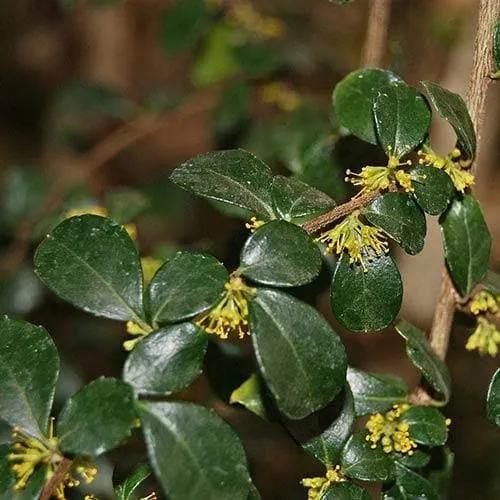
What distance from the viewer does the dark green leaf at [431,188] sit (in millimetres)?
875

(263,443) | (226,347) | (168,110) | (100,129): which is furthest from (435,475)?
(100,129)

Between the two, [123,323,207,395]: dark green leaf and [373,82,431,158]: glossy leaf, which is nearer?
[123,323,207,395]: dark green leaf

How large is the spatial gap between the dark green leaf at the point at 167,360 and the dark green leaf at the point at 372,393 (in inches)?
10.2

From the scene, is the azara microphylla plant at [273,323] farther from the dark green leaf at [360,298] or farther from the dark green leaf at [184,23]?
the dark green leaf at [184,23]

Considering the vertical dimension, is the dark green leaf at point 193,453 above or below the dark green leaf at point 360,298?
below

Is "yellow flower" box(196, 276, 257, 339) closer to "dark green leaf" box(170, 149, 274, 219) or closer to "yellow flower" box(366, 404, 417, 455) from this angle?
"dark green leaf" box(170, 149, 274, 219)

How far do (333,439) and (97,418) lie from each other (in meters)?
0.28

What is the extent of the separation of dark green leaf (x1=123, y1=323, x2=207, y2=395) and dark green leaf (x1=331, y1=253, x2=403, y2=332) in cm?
16

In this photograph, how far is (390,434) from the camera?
3.10ft

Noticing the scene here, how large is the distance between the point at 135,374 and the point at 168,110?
1.15 metres

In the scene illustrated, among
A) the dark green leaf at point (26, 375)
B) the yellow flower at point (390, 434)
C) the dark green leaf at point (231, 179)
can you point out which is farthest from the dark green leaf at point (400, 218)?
the dark green leaf at point (26, 375)

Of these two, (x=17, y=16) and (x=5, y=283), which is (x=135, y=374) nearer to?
(x=5, y=283)

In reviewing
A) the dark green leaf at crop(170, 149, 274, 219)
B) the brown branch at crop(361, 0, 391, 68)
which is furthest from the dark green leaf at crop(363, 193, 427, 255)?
the brown branch at crop(361, 0, 391, 68)

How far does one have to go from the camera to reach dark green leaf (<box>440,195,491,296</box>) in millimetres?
986
